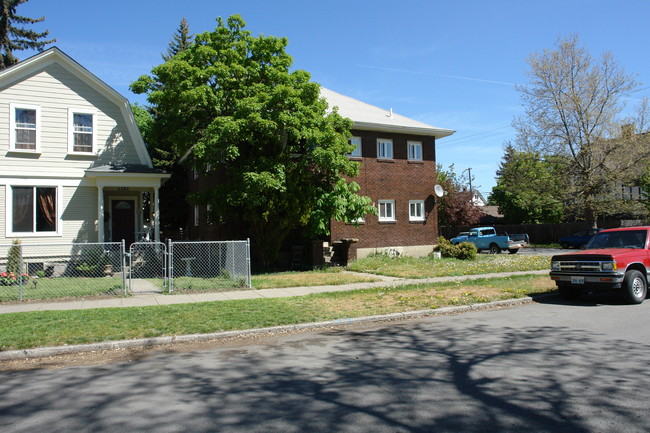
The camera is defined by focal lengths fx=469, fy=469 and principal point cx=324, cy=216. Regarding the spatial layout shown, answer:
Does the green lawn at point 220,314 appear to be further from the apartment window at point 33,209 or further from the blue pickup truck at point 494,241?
the blue pickup truck at point 494,241

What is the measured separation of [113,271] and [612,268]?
15627 mm

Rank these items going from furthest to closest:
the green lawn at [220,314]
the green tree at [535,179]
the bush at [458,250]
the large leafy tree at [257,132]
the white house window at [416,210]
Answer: the green tree at [535,179]
the white house window at [416,210]
the bush at [458,250]
the large leafy tree at [257,132]
the green lawn at [220,314]

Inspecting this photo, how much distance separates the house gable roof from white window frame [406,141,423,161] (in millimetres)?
13091

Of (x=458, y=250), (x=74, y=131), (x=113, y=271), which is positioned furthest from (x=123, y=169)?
(x=458, y=250)

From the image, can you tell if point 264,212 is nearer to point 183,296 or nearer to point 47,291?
point 183,296

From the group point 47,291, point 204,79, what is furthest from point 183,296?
point 204,79

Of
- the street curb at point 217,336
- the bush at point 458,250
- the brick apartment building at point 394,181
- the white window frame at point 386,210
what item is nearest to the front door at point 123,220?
the brick apartment building at point 394,181

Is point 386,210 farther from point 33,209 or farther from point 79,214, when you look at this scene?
point 33,209

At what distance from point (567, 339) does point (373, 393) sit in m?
4.05

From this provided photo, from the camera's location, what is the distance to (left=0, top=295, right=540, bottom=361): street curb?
712 centimetres

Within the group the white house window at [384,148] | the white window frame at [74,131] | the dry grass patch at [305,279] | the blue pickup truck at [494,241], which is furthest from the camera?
the blue pickup truck at [494,241]

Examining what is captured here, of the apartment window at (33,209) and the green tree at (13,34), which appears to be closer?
the apartment window at (33,209)

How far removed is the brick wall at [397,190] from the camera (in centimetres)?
2320

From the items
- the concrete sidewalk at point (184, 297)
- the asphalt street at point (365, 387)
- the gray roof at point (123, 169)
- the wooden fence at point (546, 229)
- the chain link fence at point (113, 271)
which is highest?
the gray roof at point (123, 169)
